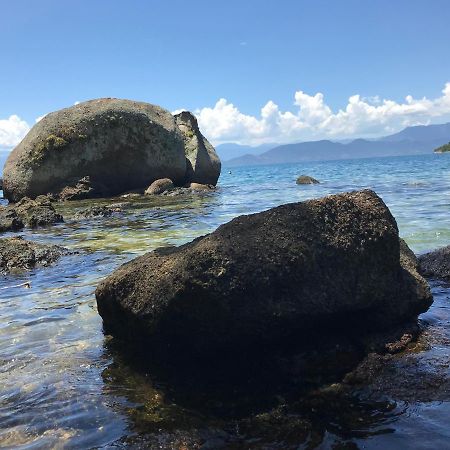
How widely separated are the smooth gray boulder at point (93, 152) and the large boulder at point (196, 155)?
116 inches

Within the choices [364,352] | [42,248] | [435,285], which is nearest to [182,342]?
[364,352]

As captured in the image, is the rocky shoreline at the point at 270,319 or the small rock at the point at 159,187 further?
the small rock at the point at 159,187

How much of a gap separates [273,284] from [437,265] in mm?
3967

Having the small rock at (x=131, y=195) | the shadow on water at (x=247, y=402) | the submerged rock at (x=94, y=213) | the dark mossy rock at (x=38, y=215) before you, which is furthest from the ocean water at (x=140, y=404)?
the small rock at (x=131, y=195)

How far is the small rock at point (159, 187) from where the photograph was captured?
2866cm

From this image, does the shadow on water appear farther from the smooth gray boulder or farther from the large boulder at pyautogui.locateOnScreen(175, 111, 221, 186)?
the large boulder at pyautogui.locateOnScreen(175, 111, 221, 186)

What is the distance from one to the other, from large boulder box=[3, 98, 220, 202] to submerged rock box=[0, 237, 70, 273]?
1689 centimetres

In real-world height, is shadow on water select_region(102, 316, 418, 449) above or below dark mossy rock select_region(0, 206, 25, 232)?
below

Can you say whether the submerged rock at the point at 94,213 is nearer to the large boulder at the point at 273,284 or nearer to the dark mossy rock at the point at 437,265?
the dark mossy rock at the point at 437,265

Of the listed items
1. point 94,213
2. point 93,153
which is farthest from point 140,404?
point 93,153

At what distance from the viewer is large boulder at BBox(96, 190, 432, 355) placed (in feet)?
14.5

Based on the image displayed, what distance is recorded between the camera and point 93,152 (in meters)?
27.9

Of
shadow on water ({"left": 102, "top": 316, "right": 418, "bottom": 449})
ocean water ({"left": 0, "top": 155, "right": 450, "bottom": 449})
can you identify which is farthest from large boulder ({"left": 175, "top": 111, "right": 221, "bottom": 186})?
shadow on water ({"left": 102, "top": 316, "right": 418, "bottom": 449})

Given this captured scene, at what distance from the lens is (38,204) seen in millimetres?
19484
